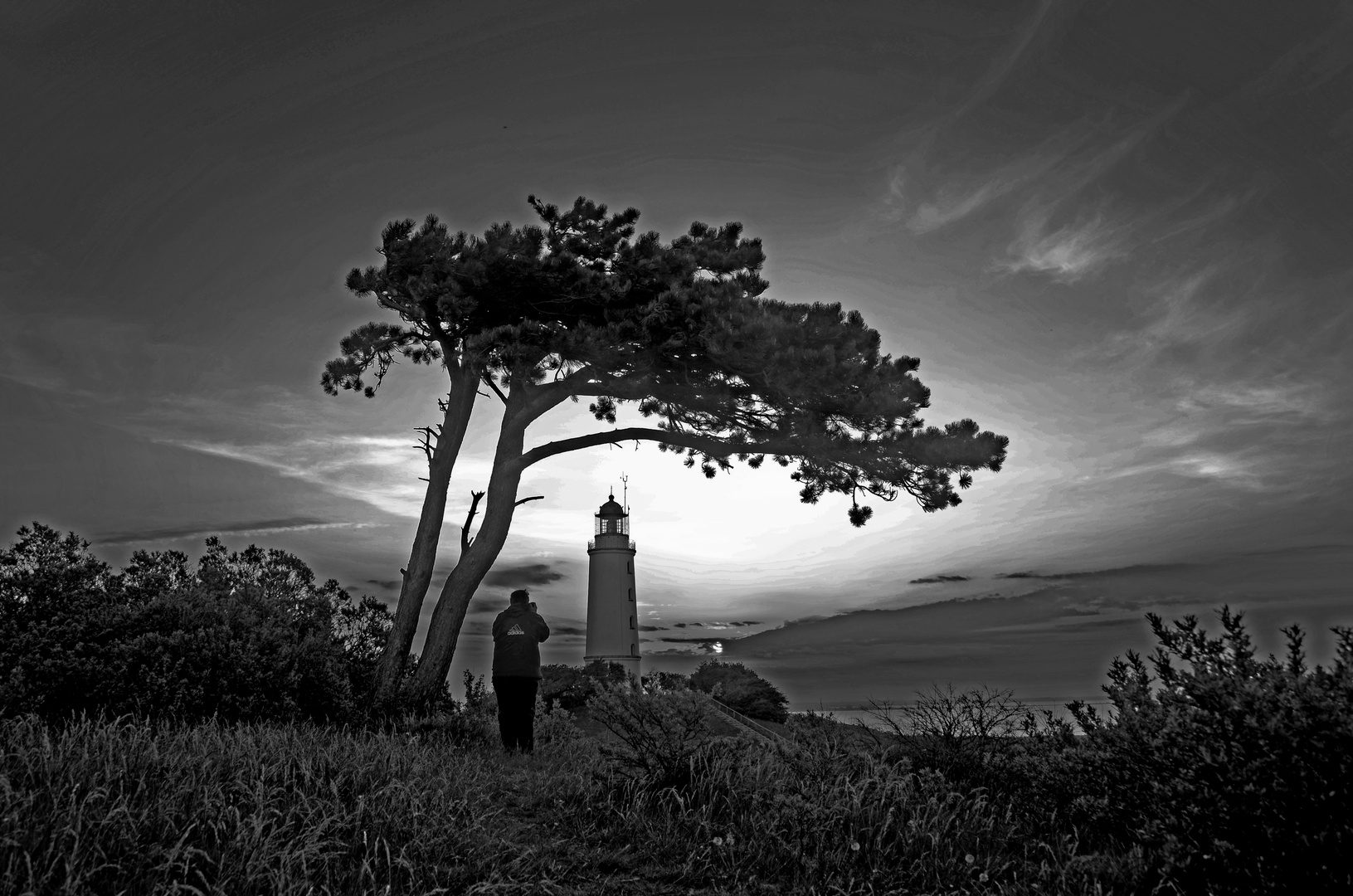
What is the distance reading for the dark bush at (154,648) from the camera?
10.1 meters

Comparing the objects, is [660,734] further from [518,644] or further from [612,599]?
[612,599]

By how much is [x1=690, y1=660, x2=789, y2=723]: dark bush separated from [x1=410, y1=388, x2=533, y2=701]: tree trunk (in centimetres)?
726

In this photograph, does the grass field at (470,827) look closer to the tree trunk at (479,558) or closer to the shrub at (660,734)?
the shrub at (660,734)

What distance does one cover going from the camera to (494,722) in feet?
43.3

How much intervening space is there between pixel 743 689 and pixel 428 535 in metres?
9.69

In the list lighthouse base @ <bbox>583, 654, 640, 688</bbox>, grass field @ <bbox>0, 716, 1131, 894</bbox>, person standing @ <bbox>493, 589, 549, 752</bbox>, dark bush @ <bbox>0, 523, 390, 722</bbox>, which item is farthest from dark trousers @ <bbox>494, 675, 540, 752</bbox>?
lighthouse base @ <bbox>583, 654, 640, 688</bbox>

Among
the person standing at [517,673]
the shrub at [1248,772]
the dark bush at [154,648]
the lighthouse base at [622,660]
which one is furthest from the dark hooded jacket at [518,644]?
the lighthouse base at [622,660]

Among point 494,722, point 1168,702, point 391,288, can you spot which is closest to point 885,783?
point 1168,702

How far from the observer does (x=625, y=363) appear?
15.5 meters

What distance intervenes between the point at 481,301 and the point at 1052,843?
12.9m

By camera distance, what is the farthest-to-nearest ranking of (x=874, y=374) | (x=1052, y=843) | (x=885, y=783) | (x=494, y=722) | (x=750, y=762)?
1. (x=874, y=374)
2. (x=494, y=722)
3. (x=750, y=762)
4. (x=885, y=783)
5. (x=1052, y=843)

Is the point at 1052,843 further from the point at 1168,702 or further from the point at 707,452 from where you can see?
the point at 707,452

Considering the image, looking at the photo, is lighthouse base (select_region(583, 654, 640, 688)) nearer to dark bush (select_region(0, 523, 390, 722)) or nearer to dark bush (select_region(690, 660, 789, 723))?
dark bush (select_region(690, 660, 789, 723))

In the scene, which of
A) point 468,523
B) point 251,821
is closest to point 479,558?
point 468,523
